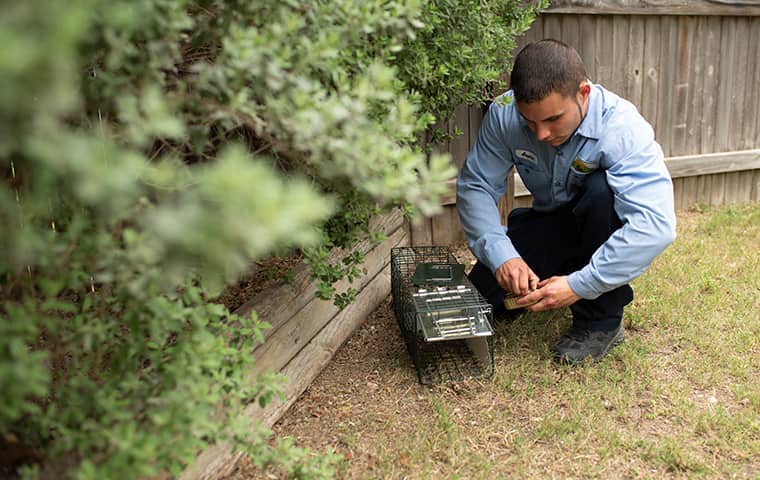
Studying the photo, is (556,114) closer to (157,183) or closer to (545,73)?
(545,73)

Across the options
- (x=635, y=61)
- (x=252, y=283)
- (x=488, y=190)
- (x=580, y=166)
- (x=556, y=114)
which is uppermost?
(x=556, y=114)

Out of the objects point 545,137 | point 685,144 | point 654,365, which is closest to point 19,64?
point 545,137

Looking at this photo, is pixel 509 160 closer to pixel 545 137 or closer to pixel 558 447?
pixel 545 137

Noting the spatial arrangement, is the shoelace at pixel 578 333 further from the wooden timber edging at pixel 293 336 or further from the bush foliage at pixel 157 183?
the bush foliage at pixel 157 183

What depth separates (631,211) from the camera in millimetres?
2430

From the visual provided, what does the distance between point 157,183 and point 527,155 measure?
1.94 metres

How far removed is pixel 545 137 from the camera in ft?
8.10

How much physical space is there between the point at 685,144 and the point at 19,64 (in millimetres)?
4983

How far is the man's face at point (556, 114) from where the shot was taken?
7.76 ft

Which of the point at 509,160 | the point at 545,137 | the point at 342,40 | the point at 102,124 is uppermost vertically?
the point at 342,40

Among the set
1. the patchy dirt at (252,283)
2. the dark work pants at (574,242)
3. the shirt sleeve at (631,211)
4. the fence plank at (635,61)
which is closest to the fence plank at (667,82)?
the fence plank at (635,61)

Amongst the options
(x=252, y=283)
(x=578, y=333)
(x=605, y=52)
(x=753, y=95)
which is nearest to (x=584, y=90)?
(x=578, y=333)

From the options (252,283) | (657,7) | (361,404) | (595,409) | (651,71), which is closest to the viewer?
(595,409)

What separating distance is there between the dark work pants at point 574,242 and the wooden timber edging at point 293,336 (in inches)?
27.8
